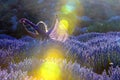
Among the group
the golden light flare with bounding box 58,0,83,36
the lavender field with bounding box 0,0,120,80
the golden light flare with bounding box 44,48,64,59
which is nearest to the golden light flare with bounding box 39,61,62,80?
the lavender field with bounding box 0,0,120,80

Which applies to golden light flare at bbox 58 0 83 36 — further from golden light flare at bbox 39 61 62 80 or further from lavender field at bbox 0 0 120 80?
golden light flare at bbox 39 61 62 80

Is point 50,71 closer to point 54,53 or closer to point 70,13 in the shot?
point 54,53

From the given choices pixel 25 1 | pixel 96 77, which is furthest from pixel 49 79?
pixel 25 1

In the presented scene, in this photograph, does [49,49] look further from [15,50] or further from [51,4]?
[51,4]

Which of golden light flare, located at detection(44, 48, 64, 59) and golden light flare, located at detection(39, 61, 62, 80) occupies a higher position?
golden light flare, located at detection(39, 61, 62, 80)

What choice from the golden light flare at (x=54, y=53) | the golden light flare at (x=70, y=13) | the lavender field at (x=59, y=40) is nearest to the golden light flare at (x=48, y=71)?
the lavender field at (x=59, y=40)

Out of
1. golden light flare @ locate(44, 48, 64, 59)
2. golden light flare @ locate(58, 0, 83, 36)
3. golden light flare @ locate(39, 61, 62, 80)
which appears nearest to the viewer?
golden light flare @ locate(39, 61, 62, 80)

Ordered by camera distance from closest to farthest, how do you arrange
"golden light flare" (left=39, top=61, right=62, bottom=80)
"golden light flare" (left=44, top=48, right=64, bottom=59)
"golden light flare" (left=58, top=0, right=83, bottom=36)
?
"golden light flare" (left=39, top=61, right=62, bottom=80)
"golden light flare" (left=44, top=48, right=64, bottom=59)
"golden light flare" (left=58, top=0, right=83, bottom=36)

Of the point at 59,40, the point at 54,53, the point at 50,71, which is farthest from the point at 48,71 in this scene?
the point at 59,40

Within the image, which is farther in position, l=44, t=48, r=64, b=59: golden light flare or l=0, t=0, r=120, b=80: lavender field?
l=44, t=48, r=64, b=59: golden light flare
